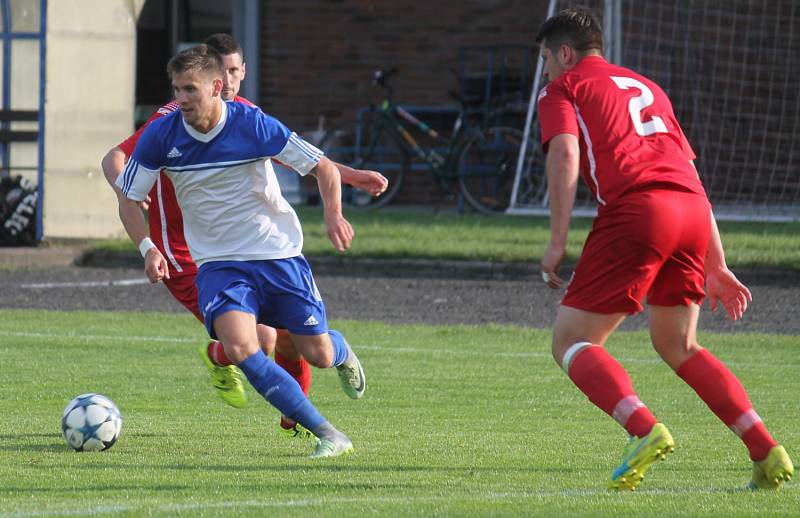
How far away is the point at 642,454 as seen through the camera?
5297 millimetres

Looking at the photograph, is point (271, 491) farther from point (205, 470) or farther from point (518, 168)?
point (518, 168)

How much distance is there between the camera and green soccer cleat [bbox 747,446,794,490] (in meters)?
5.54

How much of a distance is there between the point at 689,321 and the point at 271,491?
67.1 inches

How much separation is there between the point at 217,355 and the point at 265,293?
3.12 feet

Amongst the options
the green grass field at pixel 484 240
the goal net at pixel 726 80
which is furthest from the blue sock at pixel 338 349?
the goal net at pixel 726 80

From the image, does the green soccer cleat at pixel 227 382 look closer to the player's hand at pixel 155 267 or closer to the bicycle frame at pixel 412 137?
the player's hand at pixel 155 267

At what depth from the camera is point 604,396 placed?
18.3ft

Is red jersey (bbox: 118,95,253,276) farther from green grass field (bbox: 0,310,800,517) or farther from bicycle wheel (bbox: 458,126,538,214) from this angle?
bicycle wheel (bbox: 458,126,538,214)

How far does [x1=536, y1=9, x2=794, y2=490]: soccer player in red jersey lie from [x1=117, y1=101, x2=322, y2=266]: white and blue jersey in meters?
1.27

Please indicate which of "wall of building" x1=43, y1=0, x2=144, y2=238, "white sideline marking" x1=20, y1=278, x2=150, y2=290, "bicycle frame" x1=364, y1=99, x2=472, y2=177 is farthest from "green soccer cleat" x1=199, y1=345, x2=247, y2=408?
"bicycle frame" x1=364, y1=99, x2=472, y2=177

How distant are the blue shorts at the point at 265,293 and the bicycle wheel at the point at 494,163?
12.1 meters

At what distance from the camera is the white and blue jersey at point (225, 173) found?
645 cm

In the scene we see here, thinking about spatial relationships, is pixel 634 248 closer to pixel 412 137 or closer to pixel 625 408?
pixel 625 408

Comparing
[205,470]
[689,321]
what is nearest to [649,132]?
[689,321]
